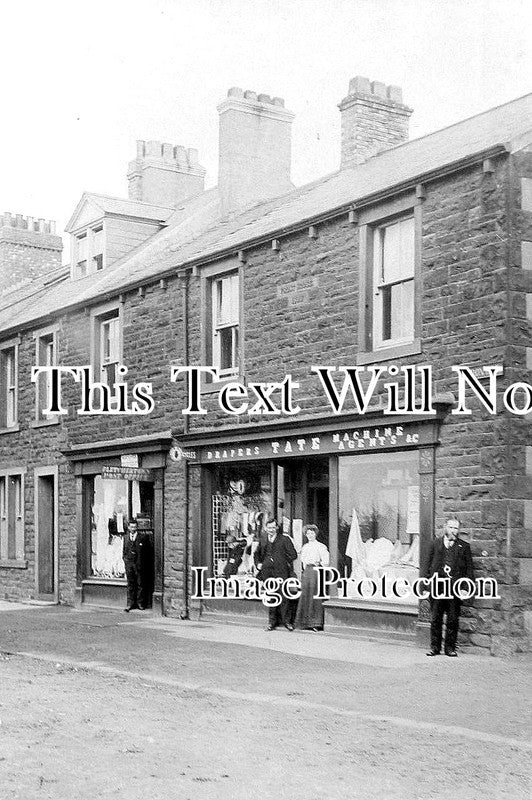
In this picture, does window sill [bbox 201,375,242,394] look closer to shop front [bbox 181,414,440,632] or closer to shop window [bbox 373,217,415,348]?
shop front [bbox 181,414,440,632]

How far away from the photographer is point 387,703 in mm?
10219

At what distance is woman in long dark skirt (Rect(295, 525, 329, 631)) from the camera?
54.0ft

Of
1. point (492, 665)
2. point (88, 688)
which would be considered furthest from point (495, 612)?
point (88, 688)

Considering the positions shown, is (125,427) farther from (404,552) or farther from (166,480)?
(404,552)

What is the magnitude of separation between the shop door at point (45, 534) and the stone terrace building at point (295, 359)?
43mm

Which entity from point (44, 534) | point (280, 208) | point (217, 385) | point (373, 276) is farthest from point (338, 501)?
point (44, 534)

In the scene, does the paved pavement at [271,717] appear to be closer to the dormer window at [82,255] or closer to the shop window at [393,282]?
the shop window at [393,282]

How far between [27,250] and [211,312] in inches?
671

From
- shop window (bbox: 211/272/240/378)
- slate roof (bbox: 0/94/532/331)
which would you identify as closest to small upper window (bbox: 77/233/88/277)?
slate roof (bbox: 0/94/532/331)

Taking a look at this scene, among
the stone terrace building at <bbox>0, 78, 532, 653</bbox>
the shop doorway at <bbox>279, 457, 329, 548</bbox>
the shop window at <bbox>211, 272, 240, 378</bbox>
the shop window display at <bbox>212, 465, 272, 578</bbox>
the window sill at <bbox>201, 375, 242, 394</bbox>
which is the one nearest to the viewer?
the stone terrace building at <bbox>0, 78, 532, 653</bbox>

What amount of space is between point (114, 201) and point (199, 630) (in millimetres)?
11587

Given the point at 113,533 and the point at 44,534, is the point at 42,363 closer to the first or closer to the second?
the point at 44,534

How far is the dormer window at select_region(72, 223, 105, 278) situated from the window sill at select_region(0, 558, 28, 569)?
6413 millimetres

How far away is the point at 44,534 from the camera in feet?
78.8
